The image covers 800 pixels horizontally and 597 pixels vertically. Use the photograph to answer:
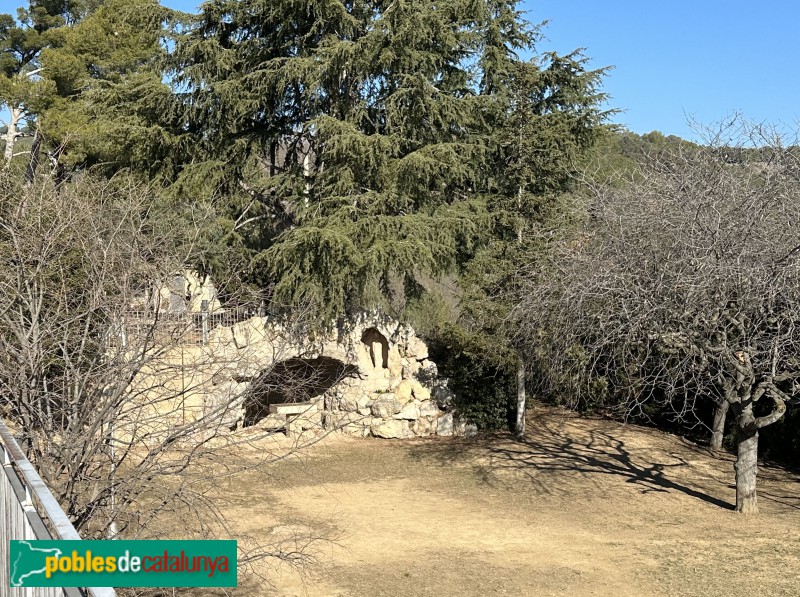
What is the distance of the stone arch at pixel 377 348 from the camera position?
→ 19.0 meters

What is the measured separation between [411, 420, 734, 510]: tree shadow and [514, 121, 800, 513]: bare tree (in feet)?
7.94

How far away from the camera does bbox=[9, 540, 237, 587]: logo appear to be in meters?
3.02

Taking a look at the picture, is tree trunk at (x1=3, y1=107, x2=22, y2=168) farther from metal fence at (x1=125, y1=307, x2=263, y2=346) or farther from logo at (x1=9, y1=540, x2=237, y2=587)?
logo at (x1=9, y1=540, x2=237, y2=587)

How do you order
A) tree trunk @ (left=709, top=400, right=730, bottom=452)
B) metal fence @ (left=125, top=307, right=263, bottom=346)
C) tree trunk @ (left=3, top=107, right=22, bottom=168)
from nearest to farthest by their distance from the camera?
metal fence @ (left=125, top=307, right=263, bottom=346) → tree trunk @ (left=709, top=400, right=730, bottom=452) → tree trunk @ (left=3, top=107, right=22, bottom=168)

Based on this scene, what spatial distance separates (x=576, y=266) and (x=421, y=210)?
6.93 metres

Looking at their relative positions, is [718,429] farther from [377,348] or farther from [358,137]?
[358,137]

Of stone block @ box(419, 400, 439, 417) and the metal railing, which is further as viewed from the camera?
stone block @ box(419, 400, 439, 417)

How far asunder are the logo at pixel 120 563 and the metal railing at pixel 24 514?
0.17 ft

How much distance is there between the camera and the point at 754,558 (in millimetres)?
9797

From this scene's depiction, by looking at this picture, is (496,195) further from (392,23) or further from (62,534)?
(62,534)

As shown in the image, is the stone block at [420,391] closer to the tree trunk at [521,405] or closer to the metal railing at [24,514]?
the tree trunk at [521,405]

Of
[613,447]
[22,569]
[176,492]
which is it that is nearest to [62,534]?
[22,569]

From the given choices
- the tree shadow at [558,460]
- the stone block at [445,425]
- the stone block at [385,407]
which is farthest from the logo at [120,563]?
the stone block at [445,425]

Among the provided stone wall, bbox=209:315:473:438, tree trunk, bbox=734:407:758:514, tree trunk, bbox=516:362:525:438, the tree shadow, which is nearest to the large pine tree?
stone wall, bbox=209:315:473:438
